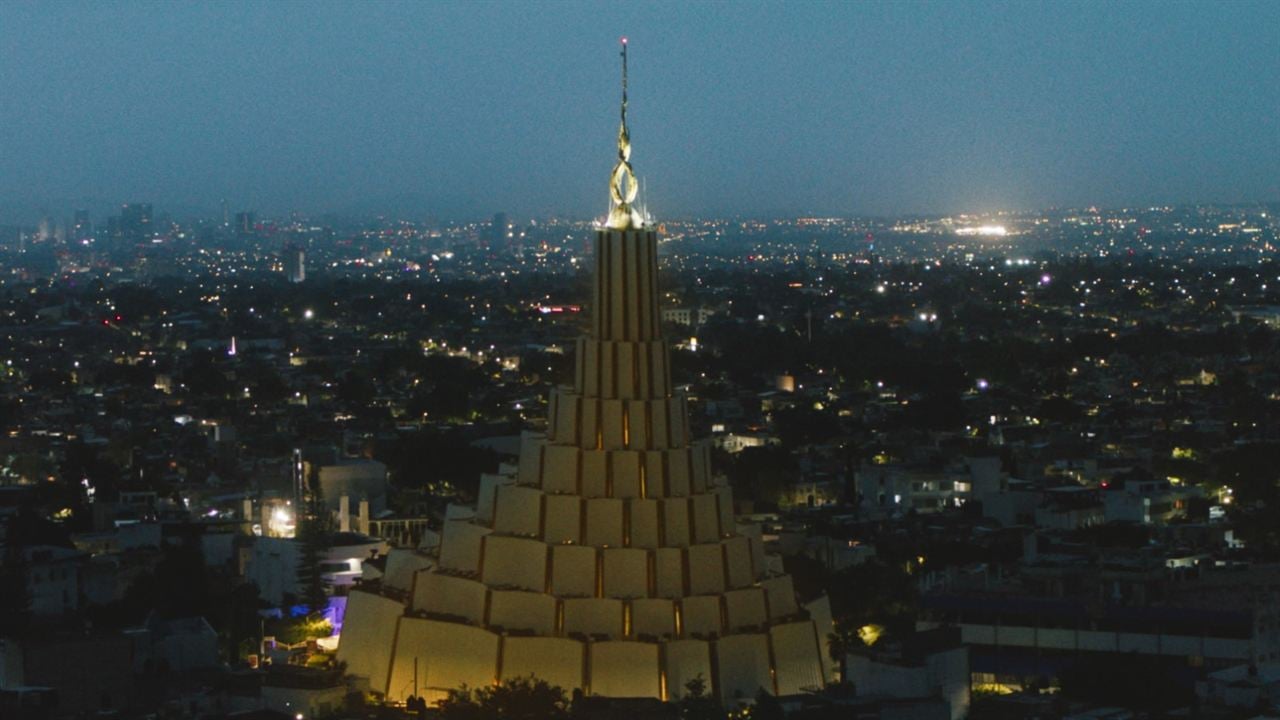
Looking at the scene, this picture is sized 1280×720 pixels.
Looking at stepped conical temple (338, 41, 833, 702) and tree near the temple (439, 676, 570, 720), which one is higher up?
stepped conical temple (338, 41, 833, 702)

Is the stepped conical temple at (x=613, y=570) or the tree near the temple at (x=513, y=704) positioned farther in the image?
the stepped conical temple at (x=613, y=570)

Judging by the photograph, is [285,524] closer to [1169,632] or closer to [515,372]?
[1169,632]

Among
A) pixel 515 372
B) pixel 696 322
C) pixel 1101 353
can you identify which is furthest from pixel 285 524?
pixel 696 322

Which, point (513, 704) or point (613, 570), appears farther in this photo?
point (613, 570)

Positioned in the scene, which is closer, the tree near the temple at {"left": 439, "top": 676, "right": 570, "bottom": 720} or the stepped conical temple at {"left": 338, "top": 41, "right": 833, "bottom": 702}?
the tree near the temple at {"left": 439, "top": 676, "right": 570, "bottom": 720}

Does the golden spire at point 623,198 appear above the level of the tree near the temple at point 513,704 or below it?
above

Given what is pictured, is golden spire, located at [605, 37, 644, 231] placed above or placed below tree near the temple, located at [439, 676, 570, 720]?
above

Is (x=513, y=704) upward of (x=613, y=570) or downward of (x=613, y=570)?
downward

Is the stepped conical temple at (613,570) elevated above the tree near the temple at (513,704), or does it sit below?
above
